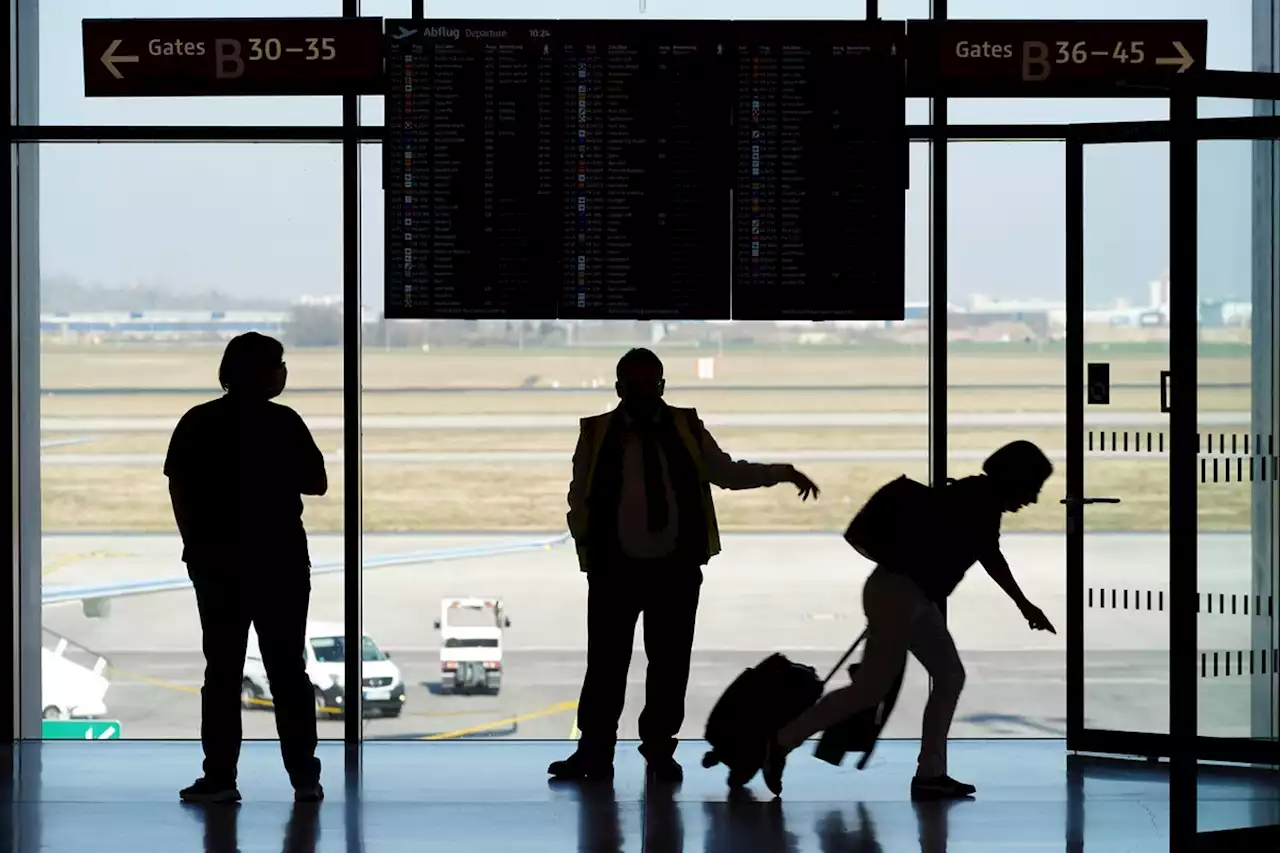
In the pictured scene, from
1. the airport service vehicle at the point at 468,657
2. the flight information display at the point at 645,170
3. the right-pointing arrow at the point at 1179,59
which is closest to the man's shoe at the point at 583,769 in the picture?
the flight information display at the point at 645,170

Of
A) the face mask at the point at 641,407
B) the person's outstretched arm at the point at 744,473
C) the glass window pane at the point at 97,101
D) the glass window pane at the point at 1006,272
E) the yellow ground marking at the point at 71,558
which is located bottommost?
the yellow ground marking at the point at 71,558

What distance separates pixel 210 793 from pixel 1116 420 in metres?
2.99

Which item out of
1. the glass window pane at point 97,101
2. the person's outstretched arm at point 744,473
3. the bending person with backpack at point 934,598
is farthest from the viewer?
the glass window pane at point 97,101

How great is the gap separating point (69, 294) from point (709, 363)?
91.4 inches

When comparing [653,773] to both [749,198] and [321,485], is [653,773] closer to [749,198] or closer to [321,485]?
[321,485]

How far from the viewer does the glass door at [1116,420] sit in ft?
15.2

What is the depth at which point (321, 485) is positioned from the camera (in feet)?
12.9

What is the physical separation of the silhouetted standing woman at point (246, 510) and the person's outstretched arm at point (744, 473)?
1120 mm

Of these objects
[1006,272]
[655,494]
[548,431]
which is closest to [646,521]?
[655,494]

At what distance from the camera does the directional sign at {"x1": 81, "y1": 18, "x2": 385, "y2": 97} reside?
185 inches

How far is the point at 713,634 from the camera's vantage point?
644 inches

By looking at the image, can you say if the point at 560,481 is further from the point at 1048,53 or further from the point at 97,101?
the point at 1048,53

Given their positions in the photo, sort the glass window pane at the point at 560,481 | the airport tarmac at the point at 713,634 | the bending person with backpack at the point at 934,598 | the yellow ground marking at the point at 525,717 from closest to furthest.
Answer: the bending person with backpack at the point at 934,598
the airport tarmac at the point at 713,634
the glass window pane at the point at 560,481
the yellow ground marking at the point at 525,717

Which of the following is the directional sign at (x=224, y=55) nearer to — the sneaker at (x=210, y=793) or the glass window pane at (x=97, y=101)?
the glass window pane at (x=97, y=101)
